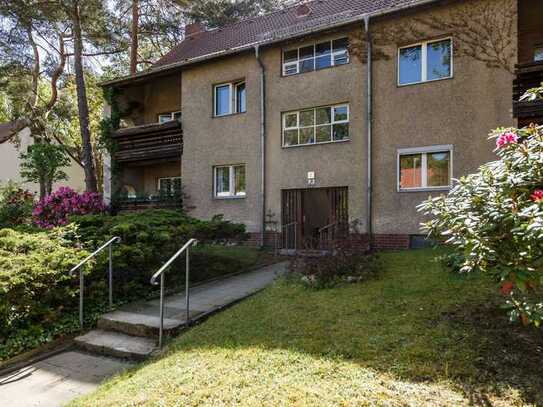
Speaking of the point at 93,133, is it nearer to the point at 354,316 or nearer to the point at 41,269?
the point at 41,269

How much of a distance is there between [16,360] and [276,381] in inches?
158

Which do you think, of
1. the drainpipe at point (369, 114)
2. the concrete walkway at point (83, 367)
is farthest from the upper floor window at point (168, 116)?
the concrete walkway at point (83, 367)

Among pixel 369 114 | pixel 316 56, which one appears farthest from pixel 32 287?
pixel 316 56

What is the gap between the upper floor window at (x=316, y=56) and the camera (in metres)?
12.9

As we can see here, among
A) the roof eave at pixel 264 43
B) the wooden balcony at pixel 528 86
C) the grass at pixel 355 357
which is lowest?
the grass at pixel 355 357

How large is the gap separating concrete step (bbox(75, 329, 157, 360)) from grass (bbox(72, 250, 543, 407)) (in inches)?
22.0

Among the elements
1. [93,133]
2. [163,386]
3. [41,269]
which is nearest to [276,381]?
[163,386]

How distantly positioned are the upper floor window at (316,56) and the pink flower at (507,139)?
364 inches

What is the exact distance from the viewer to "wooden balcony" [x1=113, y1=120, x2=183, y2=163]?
16.0 metres

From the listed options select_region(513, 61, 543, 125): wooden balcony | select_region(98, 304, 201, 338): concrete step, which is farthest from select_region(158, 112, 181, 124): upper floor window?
select_region(513, 61, 543, 125): wooden balcony

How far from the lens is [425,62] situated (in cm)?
1170

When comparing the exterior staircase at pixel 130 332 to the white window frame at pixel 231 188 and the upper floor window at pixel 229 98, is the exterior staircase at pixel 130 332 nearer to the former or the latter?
the white window frame at pixel 231 188

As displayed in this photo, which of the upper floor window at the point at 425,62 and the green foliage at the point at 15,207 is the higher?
the upper floor window at the point at 425,62

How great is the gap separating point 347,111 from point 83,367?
985cm
